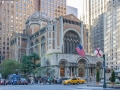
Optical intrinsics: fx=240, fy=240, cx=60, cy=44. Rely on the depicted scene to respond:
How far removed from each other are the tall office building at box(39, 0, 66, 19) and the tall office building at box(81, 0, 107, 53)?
86.6 feet

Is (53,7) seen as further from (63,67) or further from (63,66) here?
(63,67)

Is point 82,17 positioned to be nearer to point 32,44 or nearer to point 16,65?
point 32,44

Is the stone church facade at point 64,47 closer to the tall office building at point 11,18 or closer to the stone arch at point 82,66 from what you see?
the stone arch at point 82,66

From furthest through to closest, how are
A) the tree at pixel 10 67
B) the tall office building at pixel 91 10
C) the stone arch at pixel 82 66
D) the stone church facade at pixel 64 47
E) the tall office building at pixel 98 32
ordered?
the tall office building at pixel 91 10 < the tall office building at pixel 98 32 < the tree at pixel 10 67 < the stone arch at pixel 82 66 < the stone church facade at pixel 64 47

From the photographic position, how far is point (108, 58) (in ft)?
368

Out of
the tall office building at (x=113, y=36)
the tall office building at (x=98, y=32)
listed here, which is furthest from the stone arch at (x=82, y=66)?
the tall office building at (x=98, y=32)

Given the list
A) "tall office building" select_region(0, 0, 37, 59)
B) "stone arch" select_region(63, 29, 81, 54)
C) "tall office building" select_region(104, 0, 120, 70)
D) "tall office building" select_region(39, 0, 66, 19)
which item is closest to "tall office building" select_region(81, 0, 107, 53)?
"tall office building" select_region(104, 0, 120, 70)

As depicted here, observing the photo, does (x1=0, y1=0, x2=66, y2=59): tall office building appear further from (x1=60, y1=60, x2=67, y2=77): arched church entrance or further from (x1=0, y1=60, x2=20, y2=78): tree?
(x1=60, y1=60, x2=67, y2=77): arched church entrance

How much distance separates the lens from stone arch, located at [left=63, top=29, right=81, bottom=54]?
74375 mm

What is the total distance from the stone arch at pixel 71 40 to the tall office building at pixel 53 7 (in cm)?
8183

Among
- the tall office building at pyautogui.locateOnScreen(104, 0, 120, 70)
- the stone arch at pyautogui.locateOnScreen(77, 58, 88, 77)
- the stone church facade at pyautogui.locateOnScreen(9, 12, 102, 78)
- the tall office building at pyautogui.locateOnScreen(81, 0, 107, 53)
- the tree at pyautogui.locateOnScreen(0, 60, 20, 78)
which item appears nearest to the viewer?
the stone church facade at pyautogui.locateOnScreen(9, 12, 102, 78)

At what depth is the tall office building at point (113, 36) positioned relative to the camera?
105188 mm

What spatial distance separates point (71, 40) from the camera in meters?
75.9

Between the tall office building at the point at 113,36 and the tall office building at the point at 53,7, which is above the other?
the tall office building at the point at 53,7
